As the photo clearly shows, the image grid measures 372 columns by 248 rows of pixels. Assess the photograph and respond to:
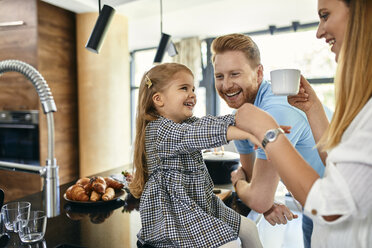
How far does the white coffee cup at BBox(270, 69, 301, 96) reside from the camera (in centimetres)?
96

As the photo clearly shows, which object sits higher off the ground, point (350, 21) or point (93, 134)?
point (350, 21)

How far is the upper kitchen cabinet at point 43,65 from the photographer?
12.0ft

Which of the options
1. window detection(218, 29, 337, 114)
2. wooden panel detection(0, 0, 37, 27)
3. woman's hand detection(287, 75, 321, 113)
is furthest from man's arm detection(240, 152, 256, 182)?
window detection(218, 29, 337, 114)

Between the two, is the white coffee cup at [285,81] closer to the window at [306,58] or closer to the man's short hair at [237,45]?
the man's short hair at [237,45]

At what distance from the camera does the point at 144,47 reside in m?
6.96

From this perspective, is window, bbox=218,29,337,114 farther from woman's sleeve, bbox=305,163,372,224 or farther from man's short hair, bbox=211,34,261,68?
woman's sleeve, bbox=305,163,372,224

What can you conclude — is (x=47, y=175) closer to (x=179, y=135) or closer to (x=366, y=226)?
(x=179, y=135)

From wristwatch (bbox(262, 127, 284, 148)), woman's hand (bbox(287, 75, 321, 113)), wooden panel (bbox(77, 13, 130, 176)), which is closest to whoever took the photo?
wristwatch (bbox(262, 127, 284, 148))

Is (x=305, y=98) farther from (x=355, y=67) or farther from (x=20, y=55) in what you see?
(x=20, y=55)

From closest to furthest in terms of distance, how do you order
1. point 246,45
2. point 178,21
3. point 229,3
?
point 246,45, point 229,3, point 178,21

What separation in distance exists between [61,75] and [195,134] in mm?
3448

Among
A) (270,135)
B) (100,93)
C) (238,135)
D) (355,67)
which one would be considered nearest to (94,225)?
(238,135)

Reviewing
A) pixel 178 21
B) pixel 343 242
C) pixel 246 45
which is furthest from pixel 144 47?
pixel 343 242

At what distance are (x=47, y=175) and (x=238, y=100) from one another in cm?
104
